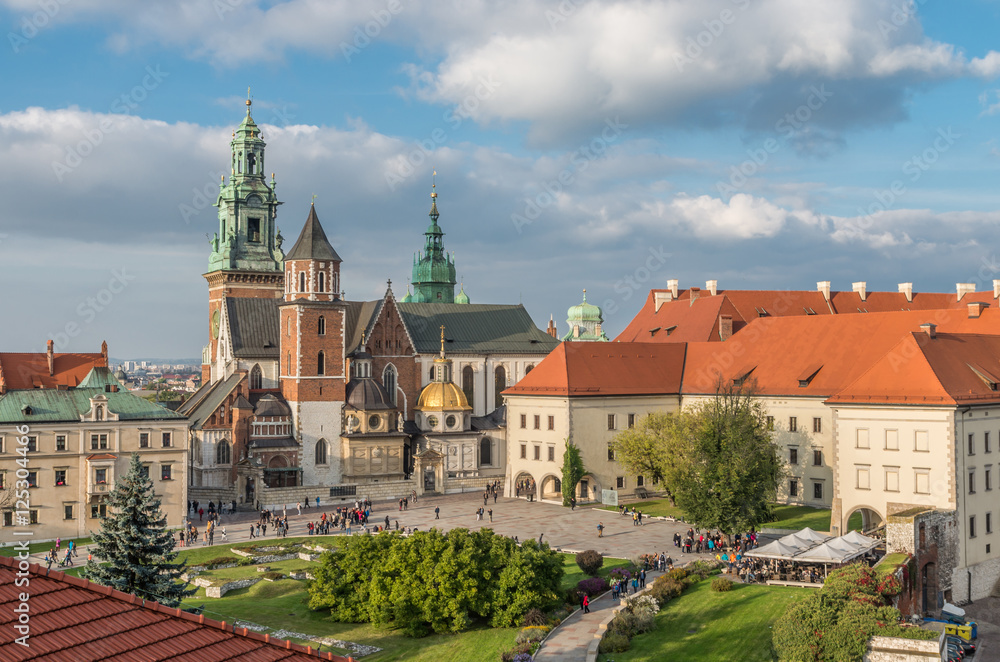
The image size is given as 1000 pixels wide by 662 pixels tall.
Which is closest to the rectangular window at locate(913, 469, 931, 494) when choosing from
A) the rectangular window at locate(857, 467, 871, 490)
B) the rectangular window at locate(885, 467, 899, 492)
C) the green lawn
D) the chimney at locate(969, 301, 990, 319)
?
the rectangular window at locate(885, 467, 899, 492)

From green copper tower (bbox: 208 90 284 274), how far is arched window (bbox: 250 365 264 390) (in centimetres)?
2039

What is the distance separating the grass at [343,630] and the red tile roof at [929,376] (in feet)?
80.4

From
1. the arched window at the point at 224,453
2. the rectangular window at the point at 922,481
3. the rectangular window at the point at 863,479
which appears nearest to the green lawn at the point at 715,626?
the rectangular window at the point at 922,481

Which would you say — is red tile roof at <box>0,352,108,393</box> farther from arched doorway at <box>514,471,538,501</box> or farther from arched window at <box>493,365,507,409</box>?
arched window at <box>493,365,507,409</box>

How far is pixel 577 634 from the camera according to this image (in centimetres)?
3841

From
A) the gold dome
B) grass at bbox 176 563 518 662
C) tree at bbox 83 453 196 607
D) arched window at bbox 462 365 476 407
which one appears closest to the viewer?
tree at bbox 83 453 196 607

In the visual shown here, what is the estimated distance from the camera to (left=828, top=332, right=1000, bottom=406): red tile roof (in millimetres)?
49125

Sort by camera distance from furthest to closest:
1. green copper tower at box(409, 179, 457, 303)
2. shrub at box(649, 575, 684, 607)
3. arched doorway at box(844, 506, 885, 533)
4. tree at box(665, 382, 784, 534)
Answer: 1. green copper tower at box(409, 179, 457, 303)
2. arched doorway at box(844, 506, 885, 533)
3. tree at box(665, 382, 784, 534)
4. shrub at box(649, 575, 684, 607)

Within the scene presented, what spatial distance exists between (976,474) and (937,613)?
851 centimetres

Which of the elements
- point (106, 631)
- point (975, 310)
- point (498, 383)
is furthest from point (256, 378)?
point (106, 631)

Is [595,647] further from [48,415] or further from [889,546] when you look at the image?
[48,415]

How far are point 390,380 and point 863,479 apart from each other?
4734 centimetres

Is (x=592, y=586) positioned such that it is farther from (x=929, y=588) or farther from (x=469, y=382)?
(x=469, y=382)

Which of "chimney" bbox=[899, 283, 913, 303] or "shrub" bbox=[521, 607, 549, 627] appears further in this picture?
"chimney" bbox=[899, 283, 913, 303]
